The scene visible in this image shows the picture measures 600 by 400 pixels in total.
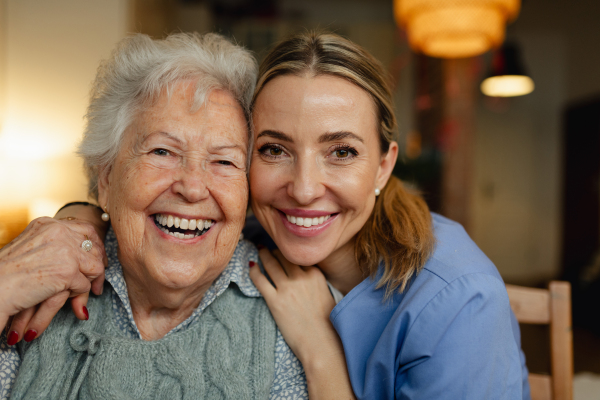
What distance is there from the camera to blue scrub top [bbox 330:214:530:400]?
1072 millimetres

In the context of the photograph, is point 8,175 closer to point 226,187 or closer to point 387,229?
point 226,187

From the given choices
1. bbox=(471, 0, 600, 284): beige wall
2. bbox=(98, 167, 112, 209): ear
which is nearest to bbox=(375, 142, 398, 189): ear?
bbox=(98, 167, 112, 209): ear

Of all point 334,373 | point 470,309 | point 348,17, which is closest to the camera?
point 470,309

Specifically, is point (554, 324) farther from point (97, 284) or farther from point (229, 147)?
point (97, 284)

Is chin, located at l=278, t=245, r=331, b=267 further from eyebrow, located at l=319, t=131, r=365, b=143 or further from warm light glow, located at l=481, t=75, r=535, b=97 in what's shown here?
warm light glow, located at l=481, t=75, r=535, b=97

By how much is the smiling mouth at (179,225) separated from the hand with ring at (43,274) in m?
0.20

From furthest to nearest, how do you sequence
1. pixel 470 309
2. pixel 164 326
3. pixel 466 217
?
pixel 466 217 < pixel 164 326 < pixel 470 309

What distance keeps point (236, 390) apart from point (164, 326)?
0.35m

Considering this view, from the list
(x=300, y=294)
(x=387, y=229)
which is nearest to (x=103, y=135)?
(x=300, y=294)

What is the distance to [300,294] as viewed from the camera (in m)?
1.36

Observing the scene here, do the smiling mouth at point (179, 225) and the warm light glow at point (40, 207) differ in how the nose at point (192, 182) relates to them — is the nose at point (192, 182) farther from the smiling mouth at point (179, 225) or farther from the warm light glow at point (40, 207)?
the warm light glow at point (40, 207)

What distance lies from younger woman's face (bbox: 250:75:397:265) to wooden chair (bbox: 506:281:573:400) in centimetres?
73

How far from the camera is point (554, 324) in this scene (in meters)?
1.49

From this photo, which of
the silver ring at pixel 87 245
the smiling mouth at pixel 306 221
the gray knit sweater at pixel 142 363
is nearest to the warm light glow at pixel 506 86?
the smiling mouth at pixel 306 221
